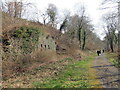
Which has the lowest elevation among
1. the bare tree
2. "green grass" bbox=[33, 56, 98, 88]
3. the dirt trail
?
"green grass" bbox=[33, 56, 98, 88]

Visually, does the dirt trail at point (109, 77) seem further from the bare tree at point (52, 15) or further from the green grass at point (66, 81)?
the bare tree at point (52, 15)

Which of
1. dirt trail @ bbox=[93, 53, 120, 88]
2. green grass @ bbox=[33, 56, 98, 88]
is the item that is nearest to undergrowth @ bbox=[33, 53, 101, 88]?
green grass @ bbox=[33, 56, 98, 88]

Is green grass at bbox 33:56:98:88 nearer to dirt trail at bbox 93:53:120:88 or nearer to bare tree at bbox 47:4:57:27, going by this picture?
dirt trail at bbox 93:53:120:88

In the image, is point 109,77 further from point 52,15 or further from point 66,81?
point 52,15

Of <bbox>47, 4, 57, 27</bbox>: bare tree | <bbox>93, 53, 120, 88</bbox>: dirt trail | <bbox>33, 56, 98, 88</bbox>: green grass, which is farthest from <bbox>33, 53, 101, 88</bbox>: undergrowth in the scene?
<bbox>47, 4, 57, 27</bbox>: bare tree

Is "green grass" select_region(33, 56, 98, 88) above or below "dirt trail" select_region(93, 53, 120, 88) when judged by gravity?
below

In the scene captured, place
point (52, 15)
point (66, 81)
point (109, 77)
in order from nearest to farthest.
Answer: point (66, 81)
point (109, 77)
point (52, 15)

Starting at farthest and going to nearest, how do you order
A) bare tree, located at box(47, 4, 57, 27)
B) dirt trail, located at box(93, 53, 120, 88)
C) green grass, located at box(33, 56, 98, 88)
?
bare tree, located at box(47, 4, 57, 27)
green grass, located at box(33, 56, 98, 88)
dirt trail, located at box(93, 53, 120, 88)

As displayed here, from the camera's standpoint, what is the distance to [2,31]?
43.2 ft

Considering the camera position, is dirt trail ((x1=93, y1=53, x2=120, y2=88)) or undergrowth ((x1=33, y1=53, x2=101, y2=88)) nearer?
dirt trail ((x1=93, y1=53, x2=120, y2=88))

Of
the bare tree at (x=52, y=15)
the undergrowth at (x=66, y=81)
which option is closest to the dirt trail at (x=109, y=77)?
the undergrowth at (x=66, y=81)

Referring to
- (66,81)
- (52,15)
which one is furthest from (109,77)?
(52,15)

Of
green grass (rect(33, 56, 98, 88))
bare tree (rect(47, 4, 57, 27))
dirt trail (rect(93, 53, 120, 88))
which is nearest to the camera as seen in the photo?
dirt trail (rect(93, 53, 120, 88))

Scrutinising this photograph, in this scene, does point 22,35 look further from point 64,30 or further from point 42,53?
point 64,30
